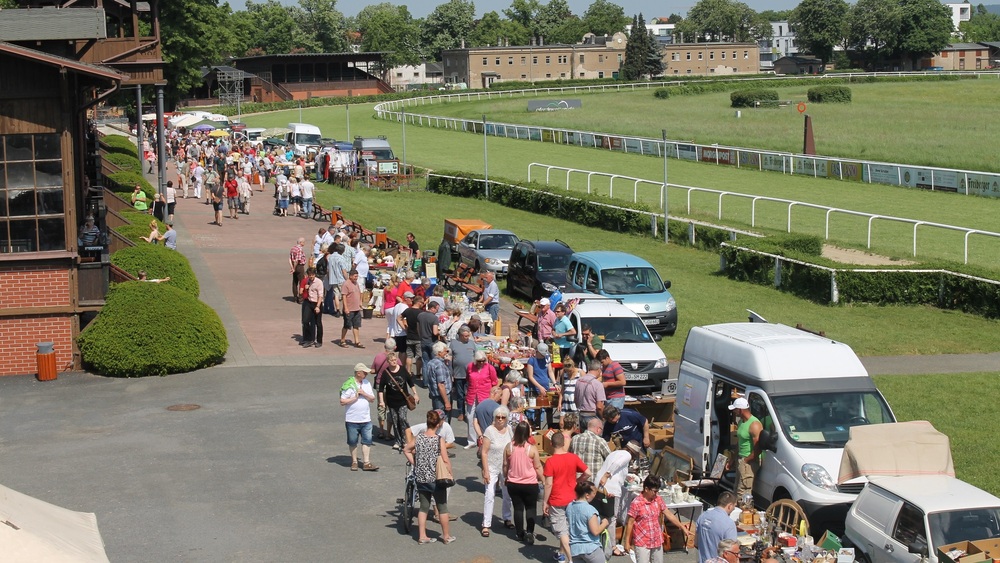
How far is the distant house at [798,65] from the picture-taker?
192125 mm

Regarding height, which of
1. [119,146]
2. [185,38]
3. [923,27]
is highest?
[923,27]

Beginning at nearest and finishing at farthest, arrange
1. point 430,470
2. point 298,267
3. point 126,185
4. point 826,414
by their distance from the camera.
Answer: point 430,470 < point 826,414 < point 298,267 < point 126,185

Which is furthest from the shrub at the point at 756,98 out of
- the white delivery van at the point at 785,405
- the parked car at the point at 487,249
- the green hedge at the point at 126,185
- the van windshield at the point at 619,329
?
the white delivery van at the point at 785,405

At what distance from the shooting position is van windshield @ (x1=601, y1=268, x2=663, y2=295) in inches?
992

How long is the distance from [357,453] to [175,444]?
2.67 meters

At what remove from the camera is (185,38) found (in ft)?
216

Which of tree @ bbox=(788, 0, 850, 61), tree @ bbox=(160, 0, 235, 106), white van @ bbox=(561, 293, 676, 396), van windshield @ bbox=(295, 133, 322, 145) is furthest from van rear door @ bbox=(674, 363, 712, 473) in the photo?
tree @ bbox=(788, 0, 850, 61)

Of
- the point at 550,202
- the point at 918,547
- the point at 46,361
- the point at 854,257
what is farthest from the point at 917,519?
the point at 550,202

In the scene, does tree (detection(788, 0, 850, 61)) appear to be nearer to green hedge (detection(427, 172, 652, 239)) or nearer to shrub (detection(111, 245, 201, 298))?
green hedge (detection(427, 172, 652, 239))

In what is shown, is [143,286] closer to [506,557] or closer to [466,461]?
[466,461]

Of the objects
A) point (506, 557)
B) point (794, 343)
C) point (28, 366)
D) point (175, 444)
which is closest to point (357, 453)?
point (175, 444)

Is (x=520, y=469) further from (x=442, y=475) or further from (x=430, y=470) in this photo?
(x=430, y=470)

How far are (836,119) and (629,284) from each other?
65367mm

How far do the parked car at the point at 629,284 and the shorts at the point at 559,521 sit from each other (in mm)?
12952
